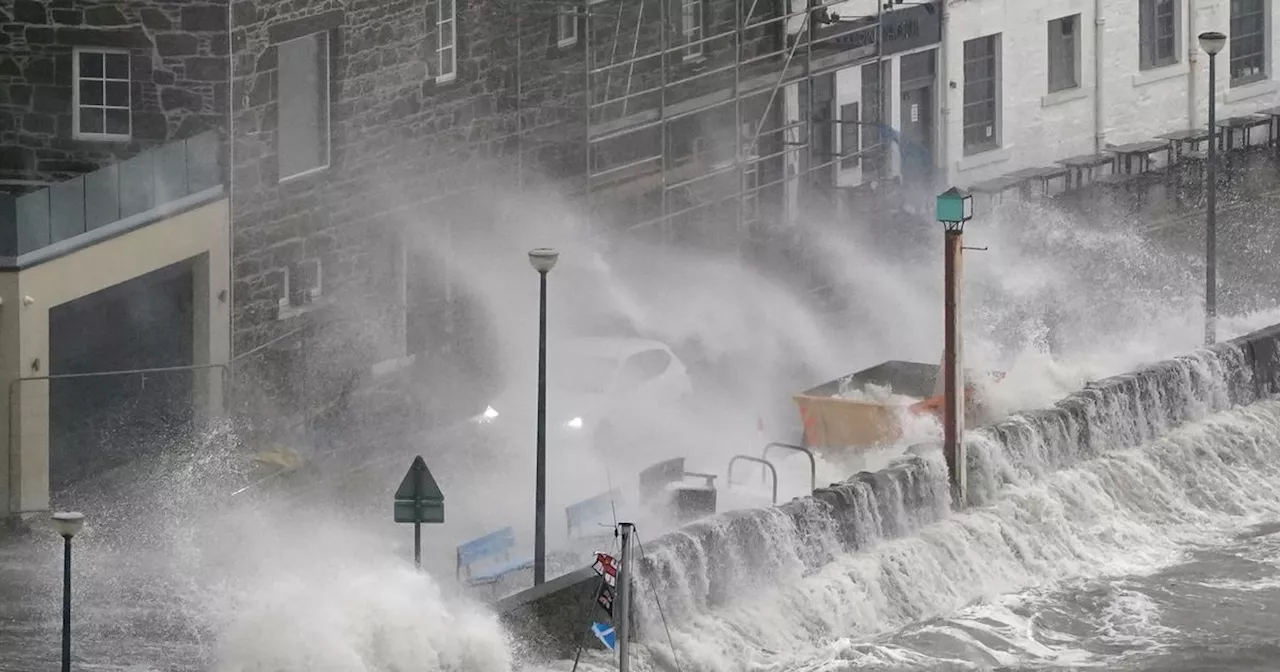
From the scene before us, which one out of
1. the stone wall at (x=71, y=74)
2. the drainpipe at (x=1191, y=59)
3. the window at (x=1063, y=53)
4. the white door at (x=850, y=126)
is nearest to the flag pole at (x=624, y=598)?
the stone wall at (x=71, y=74)

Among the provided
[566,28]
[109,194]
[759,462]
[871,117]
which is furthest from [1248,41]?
[109,194]

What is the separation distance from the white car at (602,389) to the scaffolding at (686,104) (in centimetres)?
398

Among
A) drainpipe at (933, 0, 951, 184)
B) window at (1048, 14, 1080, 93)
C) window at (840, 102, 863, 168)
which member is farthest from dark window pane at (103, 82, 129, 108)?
window at (1048, 14, 1080, 93)

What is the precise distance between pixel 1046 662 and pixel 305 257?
1177 centimetres

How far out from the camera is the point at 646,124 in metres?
47.2

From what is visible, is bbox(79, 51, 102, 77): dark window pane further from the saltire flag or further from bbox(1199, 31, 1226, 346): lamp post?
bbox(1199, 31, 1226, 346): lamp post

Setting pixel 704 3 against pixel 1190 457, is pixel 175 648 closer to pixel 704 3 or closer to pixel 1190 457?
pixel 1190 457

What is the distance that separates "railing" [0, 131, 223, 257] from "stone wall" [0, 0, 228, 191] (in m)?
0.47

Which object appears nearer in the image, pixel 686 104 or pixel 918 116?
pixel 686 104

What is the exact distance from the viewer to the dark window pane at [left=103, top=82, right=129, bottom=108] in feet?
135

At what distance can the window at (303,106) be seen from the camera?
42031mm

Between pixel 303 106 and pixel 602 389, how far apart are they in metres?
4.98

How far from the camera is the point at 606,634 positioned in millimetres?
33031

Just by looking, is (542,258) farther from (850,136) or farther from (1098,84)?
(1098,84)
